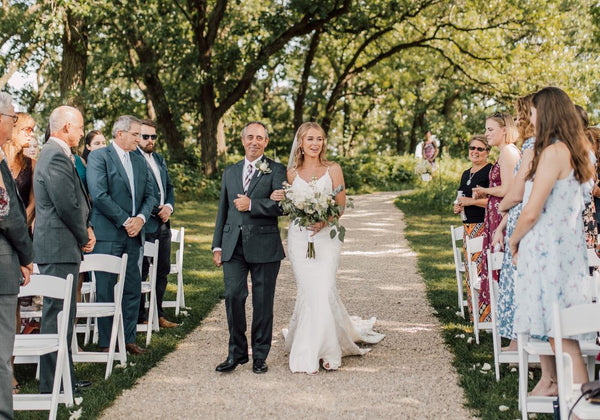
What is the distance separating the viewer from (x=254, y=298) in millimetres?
6371

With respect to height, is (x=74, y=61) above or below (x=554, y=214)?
above

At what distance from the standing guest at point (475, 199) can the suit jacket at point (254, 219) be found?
101 inches

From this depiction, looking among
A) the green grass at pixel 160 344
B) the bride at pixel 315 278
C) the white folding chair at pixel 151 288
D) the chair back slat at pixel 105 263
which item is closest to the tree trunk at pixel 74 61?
the green grass at pixel 160 344

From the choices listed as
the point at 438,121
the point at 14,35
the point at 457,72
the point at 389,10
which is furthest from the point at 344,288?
the point at 438,121

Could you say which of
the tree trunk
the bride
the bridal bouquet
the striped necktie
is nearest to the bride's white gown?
the bride

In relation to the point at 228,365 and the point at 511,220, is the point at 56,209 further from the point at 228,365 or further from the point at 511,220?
the point at 511,220

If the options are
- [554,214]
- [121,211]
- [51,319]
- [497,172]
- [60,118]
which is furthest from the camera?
[497,172]

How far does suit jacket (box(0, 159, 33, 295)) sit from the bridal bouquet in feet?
8.34

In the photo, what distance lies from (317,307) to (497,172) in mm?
2490

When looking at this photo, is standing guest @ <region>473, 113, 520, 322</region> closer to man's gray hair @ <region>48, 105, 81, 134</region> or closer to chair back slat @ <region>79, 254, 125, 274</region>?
chair back slat @ <region>79, 254, 125, 274</region>

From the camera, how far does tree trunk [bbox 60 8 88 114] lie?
16828 mm

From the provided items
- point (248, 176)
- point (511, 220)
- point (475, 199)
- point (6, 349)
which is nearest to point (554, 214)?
point (511, 220)

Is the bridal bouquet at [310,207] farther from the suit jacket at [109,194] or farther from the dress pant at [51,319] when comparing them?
the dress pant at [51,319]

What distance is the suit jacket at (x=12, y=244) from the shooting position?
4086mm
